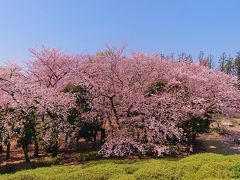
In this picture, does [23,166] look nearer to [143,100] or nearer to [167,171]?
[143,100]

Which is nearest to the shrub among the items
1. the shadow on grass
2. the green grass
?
the shadow on grass

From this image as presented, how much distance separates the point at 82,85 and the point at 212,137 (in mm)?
18603

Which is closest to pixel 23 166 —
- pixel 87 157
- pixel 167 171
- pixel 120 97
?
pixel 87 157

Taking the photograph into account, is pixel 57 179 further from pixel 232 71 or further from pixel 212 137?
pixel 232 71

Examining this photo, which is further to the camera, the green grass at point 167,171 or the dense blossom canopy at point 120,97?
the dense blossom canopy at point 120,97

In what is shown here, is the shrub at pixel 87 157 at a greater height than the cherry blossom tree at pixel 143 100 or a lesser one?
lesser

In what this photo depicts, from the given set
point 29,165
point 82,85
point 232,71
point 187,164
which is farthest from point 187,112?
point 232,71

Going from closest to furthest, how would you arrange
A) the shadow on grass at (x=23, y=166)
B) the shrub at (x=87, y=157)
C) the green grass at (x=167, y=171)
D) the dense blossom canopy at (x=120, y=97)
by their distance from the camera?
the green grass at (x=167, y=171) → the shadow on grass at (x=23, y=166) → the shrub at (x=87, y=157) → the dense blossom canopy at (x=120, y=97)

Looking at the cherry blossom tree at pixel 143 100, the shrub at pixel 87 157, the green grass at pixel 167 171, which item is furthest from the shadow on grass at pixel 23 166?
the green grass at pixel 167 171

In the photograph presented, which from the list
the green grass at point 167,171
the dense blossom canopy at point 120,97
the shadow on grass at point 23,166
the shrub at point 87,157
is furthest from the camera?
the dense blossom canopy at point 120,97

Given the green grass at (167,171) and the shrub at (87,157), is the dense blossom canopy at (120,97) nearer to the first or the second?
the shrub at (87,157)

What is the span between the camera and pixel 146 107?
26.3 m

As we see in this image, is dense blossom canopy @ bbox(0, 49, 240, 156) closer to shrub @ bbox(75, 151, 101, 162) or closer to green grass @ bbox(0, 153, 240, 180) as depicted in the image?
shrub @ bbox(75, 151, 101, 162)

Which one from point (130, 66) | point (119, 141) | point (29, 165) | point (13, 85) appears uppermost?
point (130, 66)
